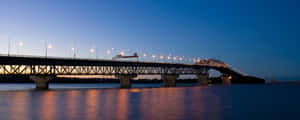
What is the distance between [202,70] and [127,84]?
68.1 meters

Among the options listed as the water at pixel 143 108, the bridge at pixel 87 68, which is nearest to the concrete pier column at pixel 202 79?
the bridge at pixel 87 68

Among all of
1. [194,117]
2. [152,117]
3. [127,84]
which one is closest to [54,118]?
[152,117]

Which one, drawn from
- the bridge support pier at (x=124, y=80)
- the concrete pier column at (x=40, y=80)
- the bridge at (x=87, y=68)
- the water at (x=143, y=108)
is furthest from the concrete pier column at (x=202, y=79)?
the water at (x=143, y=108)

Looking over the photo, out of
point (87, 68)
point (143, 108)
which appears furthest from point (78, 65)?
point (143, 108)

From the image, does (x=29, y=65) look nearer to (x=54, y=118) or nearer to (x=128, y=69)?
(x=128, y=69)

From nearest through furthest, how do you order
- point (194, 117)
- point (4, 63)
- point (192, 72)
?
point (194, 117) → point (4, 63) → point (192, 72)

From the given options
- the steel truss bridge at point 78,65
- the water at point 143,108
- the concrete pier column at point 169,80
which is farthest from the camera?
the concrete pier column at point 169,80

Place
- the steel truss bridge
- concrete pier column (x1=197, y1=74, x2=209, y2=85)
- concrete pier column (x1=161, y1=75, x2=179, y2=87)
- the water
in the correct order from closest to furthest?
1. the water
2. the steel truss bridge
3. concrete pier column (x1=161, y1=75, x2=179, y2=87)
4. concrete pier column (x1=197, y1=74, x2=209, y2=85)

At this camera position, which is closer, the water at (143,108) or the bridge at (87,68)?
the water at (143,108)

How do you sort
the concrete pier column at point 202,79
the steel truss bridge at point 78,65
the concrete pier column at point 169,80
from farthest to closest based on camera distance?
1. the concrete pier column at point 202,79
2. the concrete pier column at point 169,80
3. the steel truss bridge at point 78,65

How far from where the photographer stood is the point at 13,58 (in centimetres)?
9506

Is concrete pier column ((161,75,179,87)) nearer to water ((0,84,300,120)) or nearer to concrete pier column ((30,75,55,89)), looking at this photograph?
concrete pier column ((30,75,55,89))

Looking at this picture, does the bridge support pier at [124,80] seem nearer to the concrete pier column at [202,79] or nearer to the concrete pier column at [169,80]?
the concrete pier column at [169,80]

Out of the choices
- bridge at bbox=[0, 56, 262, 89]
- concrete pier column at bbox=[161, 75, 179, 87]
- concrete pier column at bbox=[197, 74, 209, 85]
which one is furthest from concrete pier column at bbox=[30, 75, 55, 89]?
concrete pier column at bbox=[197, 74, 209, 85]
